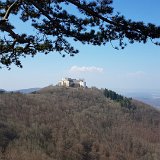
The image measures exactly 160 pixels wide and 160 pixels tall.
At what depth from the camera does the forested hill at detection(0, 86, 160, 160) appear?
126 meters

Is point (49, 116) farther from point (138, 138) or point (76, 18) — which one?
point (76, 18)

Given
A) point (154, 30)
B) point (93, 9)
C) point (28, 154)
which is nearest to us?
point (154, 30)

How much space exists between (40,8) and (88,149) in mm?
133719

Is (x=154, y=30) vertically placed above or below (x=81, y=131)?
above

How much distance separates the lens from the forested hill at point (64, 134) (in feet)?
414

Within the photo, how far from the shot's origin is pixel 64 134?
148 meters

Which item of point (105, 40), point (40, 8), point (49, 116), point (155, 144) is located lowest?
point (155, 144)

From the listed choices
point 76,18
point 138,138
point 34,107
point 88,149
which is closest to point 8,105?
point 34,107

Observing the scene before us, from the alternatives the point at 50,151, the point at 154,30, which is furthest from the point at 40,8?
the point at 50,151

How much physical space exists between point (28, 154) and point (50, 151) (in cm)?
1405

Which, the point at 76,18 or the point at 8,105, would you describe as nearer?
the point at 76,18

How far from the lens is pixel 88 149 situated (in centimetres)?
14212

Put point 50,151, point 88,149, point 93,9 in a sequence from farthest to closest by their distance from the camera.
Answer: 1. point 88,149
2. point 50,151
3. point 93,9

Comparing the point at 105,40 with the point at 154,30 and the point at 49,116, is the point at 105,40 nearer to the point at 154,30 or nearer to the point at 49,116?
the point at 154,30
